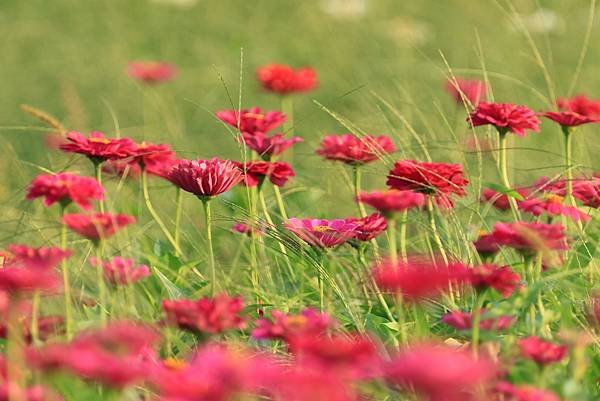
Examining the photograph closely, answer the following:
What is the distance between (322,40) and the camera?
4504 mm

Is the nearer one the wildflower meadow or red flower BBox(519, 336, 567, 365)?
the wildflower meadow

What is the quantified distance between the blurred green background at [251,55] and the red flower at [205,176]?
1603 mm

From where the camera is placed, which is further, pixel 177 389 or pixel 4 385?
pixel 4 385

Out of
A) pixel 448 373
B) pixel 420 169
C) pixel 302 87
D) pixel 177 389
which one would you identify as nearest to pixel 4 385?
pixel 177 389

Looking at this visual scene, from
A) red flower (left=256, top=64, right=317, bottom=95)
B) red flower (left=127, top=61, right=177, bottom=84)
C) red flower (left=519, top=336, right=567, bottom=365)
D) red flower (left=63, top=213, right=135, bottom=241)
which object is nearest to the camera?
red flower (left=519, top=336, right=567, bottom=365)

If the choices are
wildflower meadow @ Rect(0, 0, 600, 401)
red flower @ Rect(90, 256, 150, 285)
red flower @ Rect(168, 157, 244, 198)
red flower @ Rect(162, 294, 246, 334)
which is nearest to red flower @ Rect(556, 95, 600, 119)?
wildflower meadow @ Rect(0, 0, 600, 401)

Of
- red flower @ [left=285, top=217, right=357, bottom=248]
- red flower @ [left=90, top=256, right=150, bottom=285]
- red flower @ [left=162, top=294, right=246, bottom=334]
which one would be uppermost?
red flower @ [left=285, top=217, right=357, bottom=248]

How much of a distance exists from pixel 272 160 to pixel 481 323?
0.62m

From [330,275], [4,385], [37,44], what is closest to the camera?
[4,385]

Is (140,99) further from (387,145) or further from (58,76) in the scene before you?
(387,145)

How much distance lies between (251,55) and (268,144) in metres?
2.80

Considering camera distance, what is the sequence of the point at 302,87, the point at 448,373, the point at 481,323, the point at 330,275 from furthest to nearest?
1. the point at 302,87
2. the point at 330,275
3. the point at 481,323
4. the point at 448,373

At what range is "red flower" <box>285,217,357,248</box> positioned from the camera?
134cm

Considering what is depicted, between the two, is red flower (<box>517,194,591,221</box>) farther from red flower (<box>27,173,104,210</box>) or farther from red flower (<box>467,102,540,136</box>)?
red flower (<box>27,173,104,210</box>)
